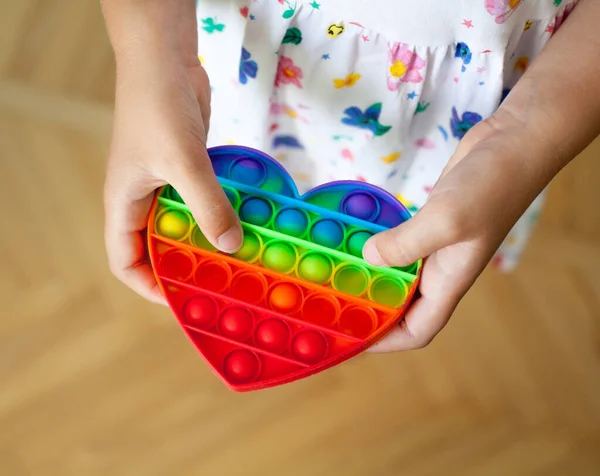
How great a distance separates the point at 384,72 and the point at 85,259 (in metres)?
0.61

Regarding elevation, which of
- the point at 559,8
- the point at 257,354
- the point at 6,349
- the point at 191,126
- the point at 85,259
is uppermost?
the point at 559,8

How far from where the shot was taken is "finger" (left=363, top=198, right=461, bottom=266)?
1.48 ft

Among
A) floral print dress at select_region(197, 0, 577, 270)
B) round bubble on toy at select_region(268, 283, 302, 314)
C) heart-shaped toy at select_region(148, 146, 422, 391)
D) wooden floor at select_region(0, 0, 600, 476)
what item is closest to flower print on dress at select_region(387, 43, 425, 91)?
floral print dress at select_region(197, 0, 577, 270)

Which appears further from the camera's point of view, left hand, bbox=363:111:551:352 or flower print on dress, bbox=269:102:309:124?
flower print on dress, bbox=269:102:309:124

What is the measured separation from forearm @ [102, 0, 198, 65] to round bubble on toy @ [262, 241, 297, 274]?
0.56ft

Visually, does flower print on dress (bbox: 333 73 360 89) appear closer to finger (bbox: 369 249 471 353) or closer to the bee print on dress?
the bee print on dress

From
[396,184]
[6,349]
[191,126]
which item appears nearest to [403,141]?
[396,184]

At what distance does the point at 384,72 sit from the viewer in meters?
0.56

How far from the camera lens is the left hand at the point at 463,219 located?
17.9 inches

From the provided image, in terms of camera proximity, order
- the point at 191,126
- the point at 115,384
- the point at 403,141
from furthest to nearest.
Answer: the point at 115,384, the point at 403,141, the point at 191,126

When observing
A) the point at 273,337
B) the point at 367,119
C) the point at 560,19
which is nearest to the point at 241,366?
the point at 273,337

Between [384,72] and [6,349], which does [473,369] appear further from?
[6,349]

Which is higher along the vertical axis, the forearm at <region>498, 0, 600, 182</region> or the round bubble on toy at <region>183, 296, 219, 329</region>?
the forearm at <region>498, 0, 600, 182</region>

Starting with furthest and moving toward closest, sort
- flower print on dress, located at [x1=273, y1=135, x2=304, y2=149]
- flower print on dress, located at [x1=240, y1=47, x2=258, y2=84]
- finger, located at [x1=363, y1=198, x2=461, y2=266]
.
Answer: flower print on dress, located at [x1=273, y1=135, x2=304, y2=149], flower print on dress, located at [x1=240, y1=47, x2=258, y2=84], finger, located at [x1=363, y1=198, x2=461, y2=266]
